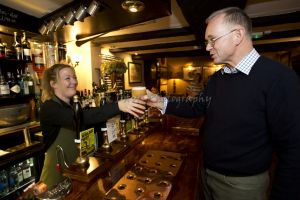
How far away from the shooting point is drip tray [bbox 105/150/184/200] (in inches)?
44.8

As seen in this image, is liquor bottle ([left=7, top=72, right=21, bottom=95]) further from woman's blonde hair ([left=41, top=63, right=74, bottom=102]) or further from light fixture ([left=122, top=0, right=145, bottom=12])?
light fixture ([left=122, top=0, right=145, bottom=12])

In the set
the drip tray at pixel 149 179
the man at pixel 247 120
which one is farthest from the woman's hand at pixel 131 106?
the man at pixel 247 120

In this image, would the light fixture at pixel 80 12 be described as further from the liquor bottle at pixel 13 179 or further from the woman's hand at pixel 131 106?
the liquor bottle at pixel 13 179

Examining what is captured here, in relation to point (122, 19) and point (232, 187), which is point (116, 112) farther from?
point (122, 19)

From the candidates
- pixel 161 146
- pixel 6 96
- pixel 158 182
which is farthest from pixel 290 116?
pixel 6 96

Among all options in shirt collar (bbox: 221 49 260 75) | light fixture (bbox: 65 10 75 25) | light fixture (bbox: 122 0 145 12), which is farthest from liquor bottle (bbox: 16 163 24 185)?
shirt collar (bbox: 221 49 260 75)

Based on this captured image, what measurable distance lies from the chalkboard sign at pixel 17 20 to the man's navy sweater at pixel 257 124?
3.10 metres

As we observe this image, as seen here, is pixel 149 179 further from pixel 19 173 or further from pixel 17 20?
pixel 17 20

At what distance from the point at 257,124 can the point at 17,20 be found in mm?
3561

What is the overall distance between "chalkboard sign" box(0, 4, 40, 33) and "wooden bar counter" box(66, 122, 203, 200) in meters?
2.65

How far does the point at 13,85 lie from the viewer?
312 cm

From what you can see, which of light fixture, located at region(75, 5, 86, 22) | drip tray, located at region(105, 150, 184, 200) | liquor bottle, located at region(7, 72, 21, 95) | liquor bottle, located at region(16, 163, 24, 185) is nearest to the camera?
drip tray, located at region(105, 150, 184, 200)

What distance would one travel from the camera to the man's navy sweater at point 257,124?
3.83ft

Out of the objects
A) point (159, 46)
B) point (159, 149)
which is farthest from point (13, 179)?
point (159, 46)
